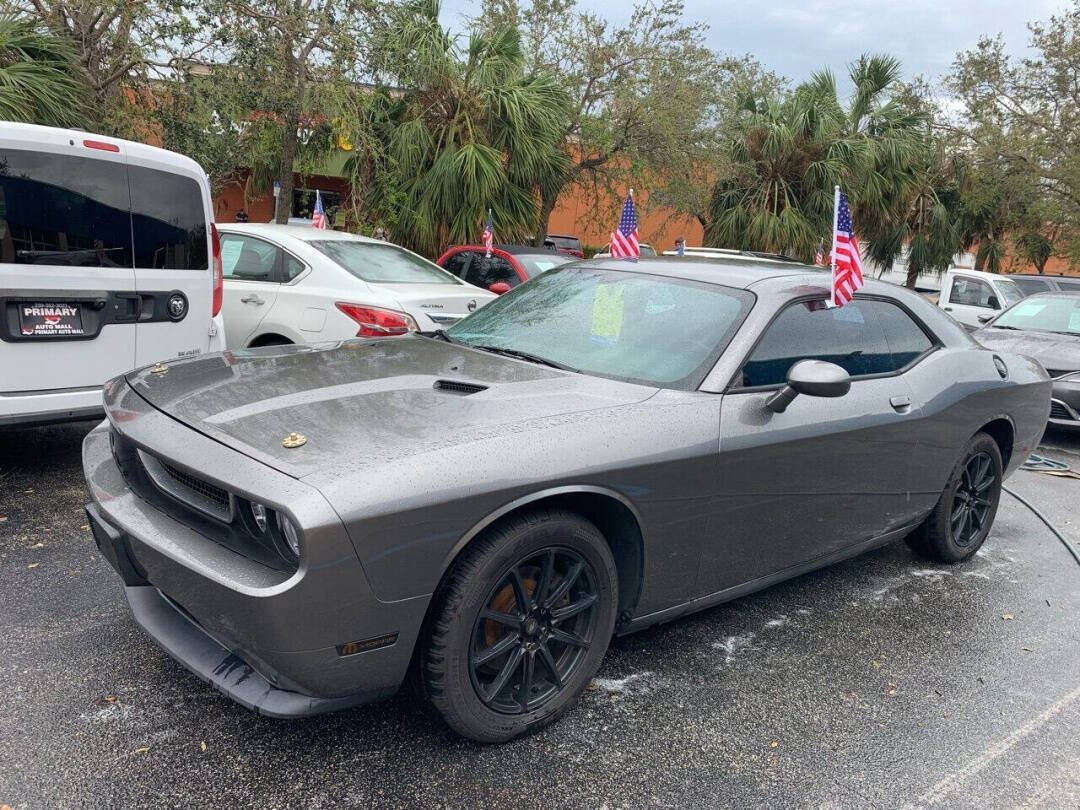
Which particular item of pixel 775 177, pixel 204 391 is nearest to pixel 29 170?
pixel 204 391

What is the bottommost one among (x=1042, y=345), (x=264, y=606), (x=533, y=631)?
(x=533, y=631)

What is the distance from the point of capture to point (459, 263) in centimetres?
1012

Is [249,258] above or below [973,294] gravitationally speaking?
below

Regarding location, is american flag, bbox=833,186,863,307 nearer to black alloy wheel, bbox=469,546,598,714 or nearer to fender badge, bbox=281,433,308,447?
black alloy wheel, bbox=469,546,598,714

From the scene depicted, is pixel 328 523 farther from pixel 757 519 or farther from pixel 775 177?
pixel 775 177

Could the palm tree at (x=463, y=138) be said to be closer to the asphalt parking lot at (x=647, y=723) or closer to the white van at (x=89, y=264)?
the white van at (x=89, y=264)

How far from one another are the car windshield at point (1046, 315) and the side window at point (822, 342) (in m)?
5.91

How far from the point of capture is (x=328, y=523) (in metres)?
2.11

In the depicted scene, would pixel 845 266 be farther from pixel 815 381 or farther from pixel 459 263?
pixel 459 263

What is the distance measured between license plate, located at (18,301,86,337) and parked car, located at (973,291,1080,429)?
6674 mm

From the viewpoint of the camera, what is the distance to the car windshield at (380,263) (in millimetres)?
6480

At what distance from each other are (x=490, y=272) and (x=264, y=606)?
7.76m

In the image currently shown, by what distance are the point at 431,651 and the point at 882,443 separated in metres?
2.22

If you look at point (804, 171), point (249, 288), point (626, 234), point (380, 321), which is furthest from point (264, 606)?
point (804, 171)
